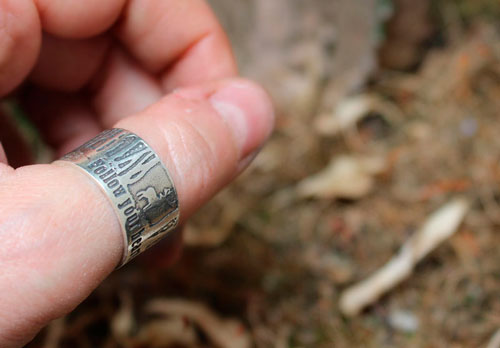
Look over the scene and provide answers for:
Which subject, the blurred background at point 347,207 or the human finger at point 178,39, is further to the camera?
the blurred background at point 347,207

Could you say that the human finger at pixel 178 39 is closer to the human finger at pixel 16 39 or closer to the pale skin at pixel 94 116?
the pale skin at pixel 94 116

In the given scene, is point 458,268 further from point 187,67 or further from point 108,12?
point 108,12

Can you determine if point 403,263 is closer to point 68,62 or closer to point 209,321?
point 209,321

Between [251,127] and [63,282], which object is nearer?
[63,282]

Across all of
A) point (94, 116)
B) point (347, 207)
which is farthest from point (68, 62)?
point (347, 207)

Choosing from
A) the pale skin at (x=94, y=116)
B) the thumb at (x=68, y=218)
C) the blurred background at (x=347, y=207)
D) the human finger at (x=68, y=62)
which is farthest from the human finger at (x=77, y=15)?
the blurred background at (x=347, y=207)

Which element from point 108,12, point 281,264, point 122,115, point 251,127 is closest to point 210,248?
point 281,264

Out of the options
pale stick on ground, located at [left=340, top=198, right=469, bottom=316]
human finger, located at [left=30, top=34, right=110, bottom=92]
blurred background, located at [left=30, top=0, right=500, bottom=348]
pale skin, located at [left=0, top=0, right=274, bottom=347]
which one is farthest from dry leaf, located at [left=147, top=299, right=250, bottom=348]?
human finger, located at [left=30, top=34, right=110, bottom=92]
